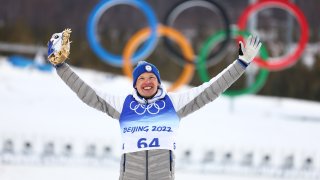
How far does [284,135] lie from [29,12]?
3723 cm

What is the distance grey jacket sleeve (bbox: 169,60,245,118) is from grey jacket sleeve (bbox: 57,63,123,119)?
40cm

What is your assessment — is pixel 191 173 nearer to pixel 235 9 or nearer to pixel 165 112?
pixel 165 112

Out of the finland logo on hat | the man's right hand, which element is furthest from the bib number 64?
the man's right hand

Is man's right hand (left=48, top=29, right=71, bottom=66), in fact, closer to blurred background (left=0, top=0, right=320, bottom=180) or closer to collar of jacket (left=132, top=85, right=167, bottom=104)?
collar of jacket (left=132, top=85, right=167, bottom=104)

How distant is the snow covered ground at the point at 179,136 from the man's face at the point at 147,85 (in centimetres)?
39

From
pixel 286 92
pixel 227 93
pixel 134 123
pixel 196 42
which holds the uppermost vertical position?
pixel 196 42

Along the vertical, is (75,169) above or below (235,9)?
below

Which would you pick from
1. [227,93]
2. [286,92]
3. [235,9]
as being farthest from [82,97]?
[235,9]

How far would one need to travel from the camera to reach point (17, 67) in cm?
2898

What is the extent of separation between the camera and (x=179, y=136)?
14.6 m

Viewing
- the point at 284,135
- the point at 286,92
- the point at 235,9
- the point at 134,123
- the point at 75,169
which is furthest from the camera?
the point at 235,9

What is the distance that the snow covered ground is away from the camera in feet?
35.1

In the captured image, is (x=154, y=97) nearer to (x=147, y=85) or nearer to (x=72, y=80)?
(x=147, y=85)

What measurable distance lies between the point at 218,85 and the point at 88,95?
0.90 metres
